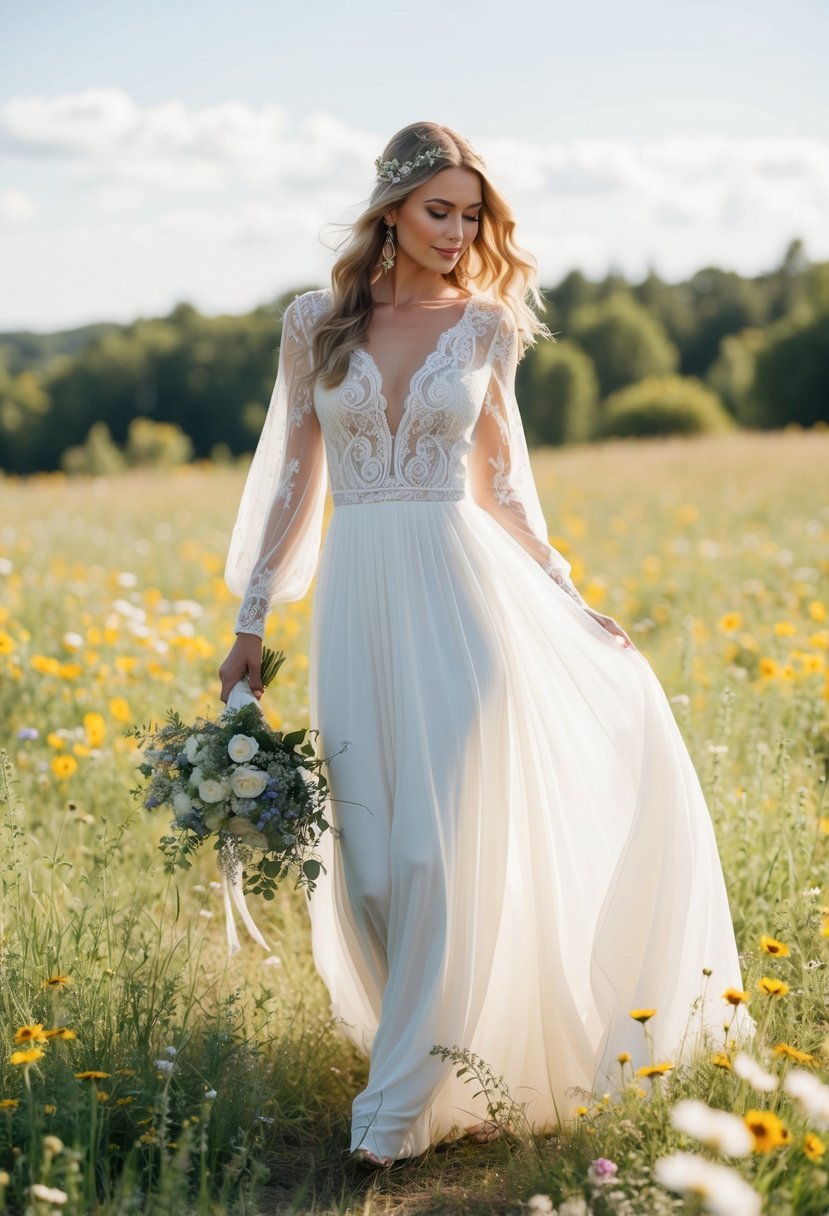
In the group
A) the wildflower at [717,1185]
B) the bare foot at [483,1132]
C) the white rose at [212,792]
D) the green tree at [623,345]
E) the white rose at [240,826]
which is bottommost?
the bare foot at [483,1132]

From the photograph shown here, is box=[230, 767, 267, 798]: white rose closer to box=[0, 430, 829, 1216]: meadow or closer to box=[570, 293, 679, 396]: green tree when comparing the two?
box=[0, 430, 829, 1216]: meadow

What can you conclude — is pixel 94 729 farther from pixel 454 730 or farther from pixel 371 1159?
pixel 371 1159

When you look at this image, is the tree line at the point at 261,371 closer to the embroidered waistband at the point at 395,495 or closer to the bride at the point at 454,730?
the bride at the point at 454,730

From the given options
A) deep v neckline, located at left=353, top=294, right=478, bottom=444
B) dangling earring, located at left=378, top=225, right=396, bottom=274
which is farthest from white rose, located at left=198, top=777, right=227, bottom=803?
dangling earring, located at left=378, top=225, right=396, bottom=274

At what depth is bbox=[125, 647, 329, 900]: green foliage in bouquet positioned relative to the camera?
3219 millimetres

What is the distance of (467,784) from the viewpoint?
3412mm

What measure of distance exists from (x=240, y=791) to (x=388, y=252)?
171 cm

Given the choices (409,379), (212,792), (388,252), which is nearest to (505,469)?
(409,379)

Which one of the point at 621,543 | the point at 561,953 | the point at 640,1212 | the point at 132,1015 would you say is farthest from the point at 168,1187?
the point at 621,543

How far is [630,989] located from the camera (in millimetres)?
3449

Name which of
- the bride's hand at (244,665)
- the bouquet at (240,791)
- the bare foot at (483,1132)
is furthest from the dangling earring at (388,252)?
the bare foot at (483,1132)

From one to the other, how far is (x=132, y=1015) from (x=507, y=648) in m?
1.45

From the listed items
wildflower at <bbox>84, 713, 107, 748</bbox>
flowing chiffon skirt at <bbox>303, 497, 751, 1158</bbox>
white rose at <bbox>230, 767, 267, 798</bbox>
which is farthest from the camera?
wildflower at <bbox>84, 713, 107, 748</bbox>

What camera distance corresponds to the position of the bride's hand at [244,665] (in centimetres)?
360
